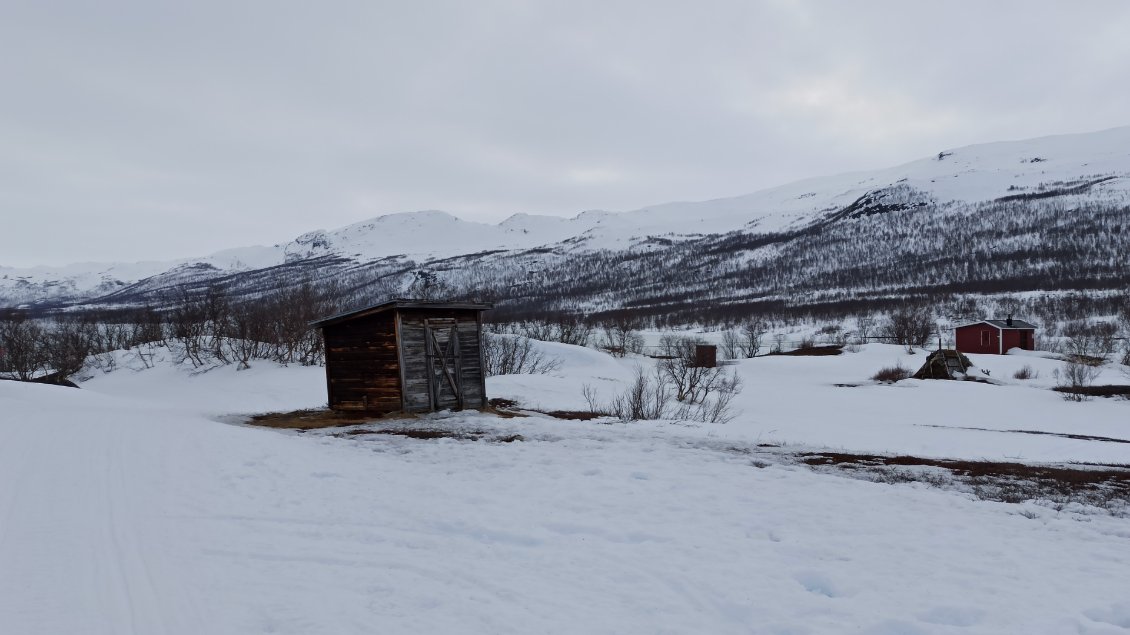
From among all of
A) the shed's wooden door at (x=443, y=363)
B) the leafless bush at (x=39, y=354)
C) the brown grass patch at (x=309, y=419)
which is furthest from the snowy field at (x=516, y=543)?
the leafless bush at (x=39, y=354)

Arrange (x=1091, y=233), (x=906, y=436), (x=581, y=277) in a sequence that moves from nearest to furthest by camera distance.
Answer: (x=906, y=436), (x=1091, y=233), (x=581, y=277)

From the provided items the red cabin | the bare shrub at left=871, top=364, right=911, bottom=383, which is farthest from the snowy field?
the red cabin

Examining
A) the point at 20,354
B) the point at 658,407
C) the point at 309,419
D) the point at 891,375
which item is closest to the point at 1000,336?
the point at 891,375

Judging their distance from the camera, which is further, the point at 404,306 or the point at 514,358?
the point at 514,358

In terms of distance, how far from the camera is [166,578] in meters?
5.15

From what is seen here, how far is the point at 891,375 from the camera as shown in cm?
3822

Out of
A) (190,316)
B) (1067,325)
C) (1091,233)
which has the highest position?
(1091,233)

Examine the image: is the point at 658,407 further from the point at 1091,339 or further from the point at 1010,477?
the point at 1091,339

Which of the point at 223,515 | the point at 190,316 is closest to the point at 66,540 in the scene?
the point at 223,515

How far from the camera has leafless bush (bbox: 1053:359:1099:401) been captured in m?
27.3

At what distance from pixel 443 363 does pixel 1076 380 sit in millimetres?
32474

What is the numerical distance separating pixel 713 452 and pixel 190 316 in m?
42.5

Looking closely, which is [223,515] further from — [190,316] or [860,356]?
[860,356]

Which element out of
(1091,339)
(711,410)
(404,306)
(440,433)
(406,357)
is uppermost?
(404,306)
